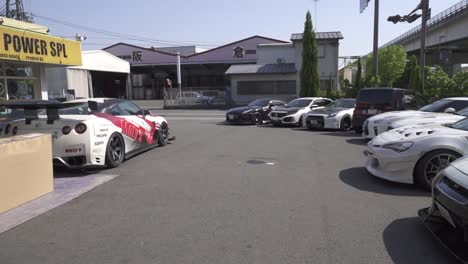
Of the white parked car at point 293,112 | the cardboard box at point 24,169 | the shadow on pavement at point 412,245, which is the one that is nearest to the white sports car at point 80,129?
the cardboard box at point 24,169

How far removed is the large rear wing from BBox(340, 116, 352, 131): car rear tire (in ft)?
33.5

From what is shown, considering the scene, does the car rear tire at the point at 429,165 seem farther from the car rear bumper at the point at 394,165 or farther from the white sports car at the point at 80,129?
the white sports car at the point at 80,129

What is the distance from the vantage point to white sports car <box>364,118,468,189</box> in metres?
5.85

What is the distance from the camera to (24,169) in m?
5.51

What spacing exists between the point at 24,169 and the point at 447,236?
208 inches

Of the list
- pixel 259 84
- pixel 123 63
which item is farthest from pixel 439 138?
pixel 123 63

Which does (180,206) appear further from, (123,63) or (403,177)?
(123,63)

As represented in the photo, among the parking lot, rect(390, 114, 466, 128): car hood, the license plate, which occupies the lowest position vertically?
the parking lot

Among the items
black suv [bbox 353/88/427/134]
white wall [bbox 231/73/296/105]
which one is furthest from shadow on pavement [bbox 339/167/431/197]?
white wall [bbox 231/73/296/105]

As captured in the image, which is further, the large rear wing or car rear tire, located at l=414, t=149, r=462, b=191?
the large rear wing

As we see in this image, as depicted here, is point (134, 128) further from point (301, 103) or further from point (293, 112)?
point (301, 103)

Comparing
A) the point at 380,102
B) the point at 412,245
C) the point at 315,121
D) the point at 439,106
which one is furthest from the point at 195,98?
the point at 412,245

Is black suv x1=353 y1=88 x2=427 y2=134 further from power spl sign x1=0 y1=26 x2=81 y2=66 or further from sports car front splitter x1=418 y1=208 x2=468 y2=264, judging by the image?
power spl sign x1=0 y1=26 x2=81 y2=66

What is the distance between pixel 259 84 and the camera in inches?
1454
